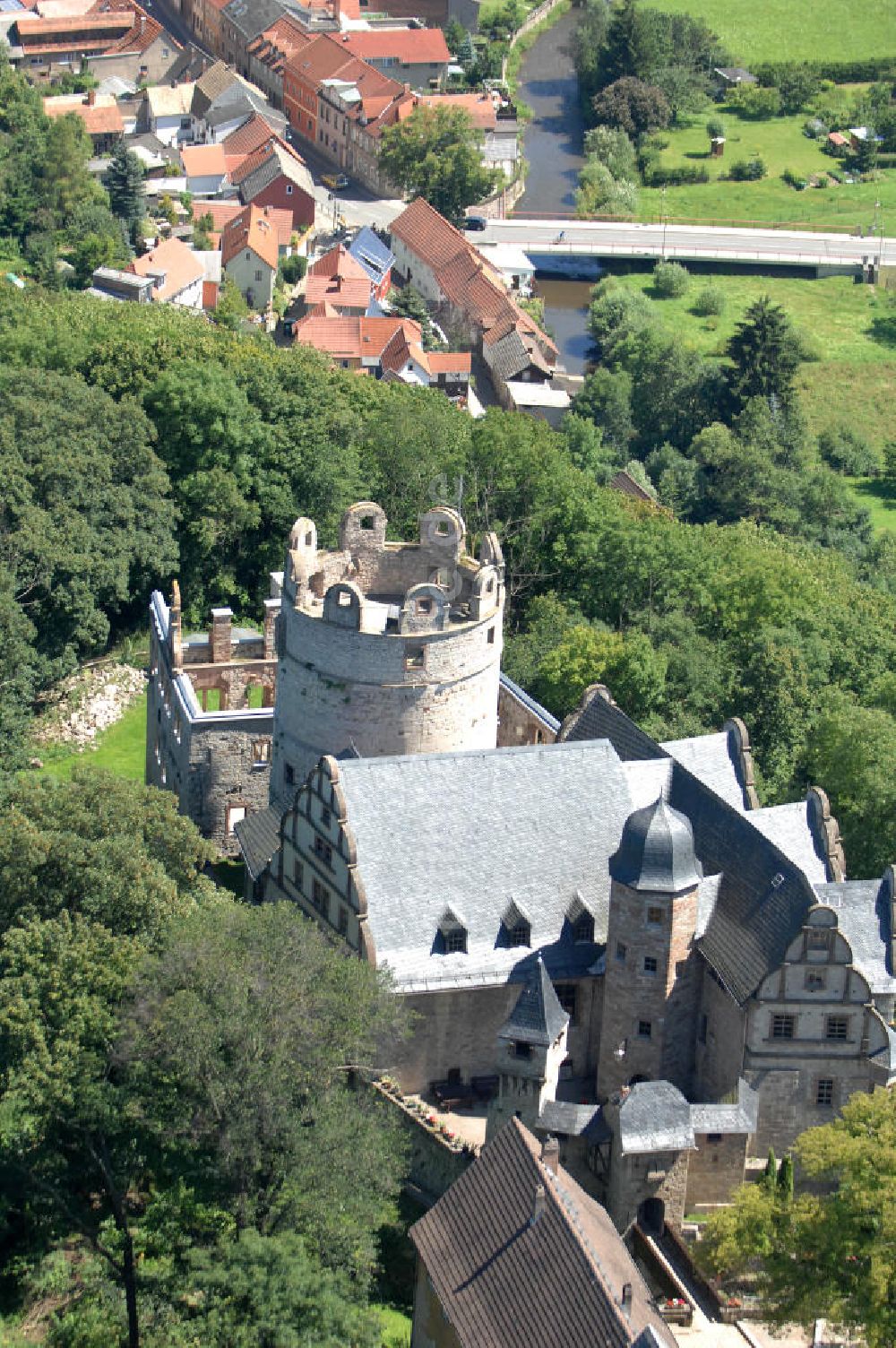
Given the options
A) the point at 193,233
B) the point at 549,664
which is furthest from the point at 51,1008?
the point at 193,233

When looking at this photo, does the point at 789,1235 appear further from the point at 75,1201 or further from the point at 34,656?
the point at 34,656

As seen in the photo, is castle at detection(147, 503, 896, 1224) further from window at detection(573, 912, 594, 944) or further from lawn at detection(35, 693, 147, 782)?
lawn at detection(35, 693, 147, 782)

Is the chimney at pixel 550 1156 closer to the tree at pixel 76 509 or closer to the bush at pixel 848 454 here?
the tree at pixel 76 509

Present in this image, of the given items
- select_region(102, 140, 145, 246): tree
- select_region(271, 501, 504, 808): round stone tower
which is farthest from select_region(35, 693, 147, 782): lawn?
select_region(102, 140, 145, 246): tree

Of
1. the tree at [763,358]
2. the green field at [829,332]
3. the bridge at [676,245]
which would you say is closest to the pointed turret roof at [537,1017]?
the tree at [763,358]

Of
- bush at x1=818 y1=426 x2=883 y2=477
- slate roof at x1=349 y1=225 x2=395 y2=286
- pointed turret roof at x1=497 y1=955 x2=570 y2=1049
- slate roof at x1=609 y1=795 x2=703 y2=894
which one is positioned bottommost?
bush at x1=818 y1=426 x2=883 y2=477

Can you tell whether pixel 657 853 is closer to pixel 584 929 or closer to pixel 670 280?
pixel 584 929

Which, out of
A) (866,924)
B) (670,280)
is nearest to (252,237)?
(670,280)
